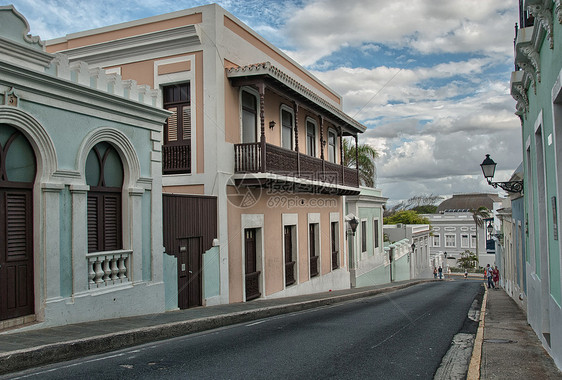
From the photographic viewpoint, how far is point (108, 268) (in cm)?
903

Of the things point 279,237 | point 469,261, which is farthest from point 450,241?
point 279,237

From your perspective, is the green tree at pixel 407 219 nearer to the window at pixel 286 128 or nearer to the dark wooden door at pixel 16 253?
the window at pixel 286 128

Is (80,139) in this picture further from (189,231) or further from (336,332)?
(336,332)

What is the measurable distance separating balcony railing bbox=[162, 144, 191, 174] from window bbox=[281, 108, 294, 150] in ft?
13.9

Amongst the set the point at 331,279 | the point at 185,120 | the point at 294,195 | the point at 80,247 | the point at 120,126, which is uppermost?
the point at 185,120

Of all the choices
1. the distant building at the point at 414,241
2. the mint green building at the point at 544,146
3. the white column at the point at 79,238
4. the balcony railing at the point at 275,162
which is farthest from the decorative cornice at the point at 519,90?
the distant building at the point at 414,241

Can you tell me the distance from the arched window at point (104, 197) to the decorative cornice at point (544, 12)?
23.5 ft

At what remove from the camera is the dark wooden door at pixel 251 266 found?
47.8 feet

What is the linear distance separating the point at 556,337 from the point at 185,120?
34.0ft

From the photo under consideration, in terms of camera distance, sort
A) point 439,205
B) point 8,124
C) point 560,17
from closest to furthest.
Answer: point 560,17 < point 8,124 < point 439,205

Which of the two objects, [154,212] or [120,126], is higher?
[120,126]

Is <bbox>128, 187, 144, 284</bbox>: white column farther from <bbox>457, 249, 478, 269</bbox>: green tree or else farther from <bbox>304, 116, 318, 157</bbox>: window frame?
<bbox>457, 249, 478, 269</bbox>: green tree

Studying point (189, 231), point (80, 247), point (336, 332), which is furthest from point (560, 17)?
point (189, 231)

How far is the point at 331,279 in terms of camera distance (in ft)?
68.8
